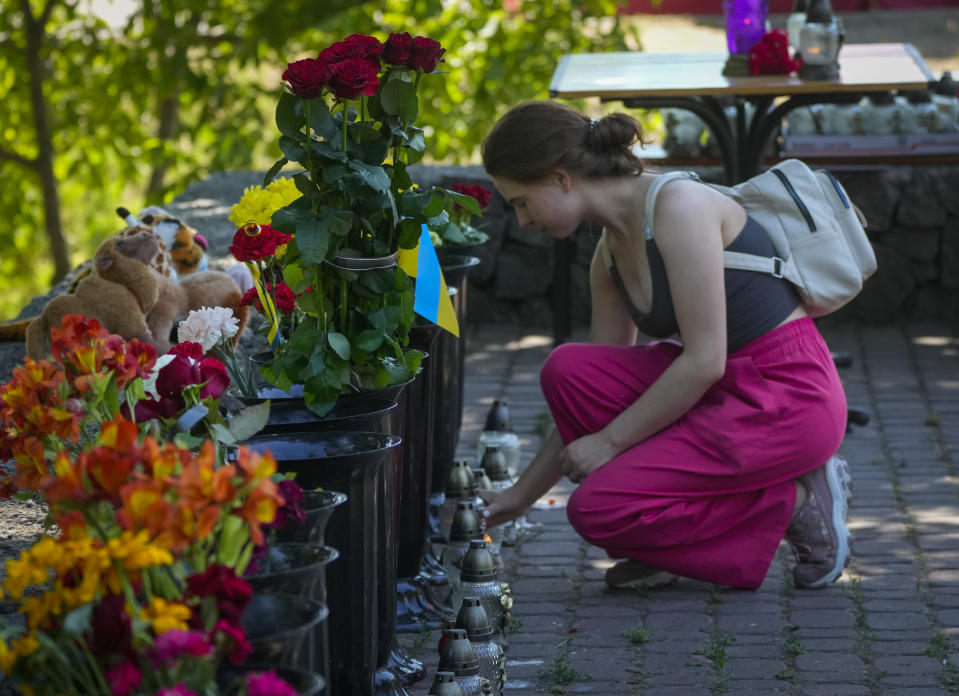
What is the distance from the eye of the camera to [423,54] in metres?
2.63

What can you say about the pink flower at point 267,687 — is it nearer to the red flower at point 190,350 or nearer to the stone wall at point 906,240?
the red flower at point 190,350

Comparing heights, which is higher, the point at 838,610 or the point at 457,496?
→ the point at 457,496

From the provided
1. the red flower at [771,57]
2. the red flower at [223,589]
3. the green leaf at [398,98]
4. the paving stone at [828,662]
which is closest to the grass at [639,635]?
the paving stone at [828,662]

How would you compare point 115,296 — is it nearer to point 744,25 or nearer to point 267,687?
point 267,687

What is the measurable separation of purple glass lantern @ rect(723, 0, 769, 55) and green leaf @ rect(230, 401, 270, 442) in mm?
3731

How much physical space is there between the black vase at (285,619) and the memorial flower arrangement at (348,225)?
759 mm

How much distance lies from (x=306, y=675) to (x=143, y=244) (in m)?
2.16

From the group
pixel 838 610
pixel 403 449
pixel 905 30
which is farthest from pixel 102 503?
pixel 905 30

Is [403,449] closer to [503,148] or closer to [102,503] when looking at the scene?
[503,148]

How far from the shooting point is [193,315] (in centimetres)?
254

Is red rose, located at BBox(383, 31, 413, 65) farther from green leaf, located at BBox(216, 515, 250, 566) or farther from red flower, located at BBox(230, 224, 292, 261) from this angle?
green leaf, located at BBox(216, 515, 250, 566)

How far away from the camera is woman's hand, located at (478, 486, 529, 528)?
11.1 ft

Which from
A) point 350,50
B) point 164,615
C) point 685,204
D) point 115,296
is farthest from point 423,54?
point 164,615

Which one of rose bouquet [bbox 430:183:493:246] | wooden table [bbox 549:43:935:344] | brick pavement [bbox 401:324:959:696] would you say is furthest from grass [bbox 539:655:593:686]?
wooden table [bbox 549:43:935:344]
